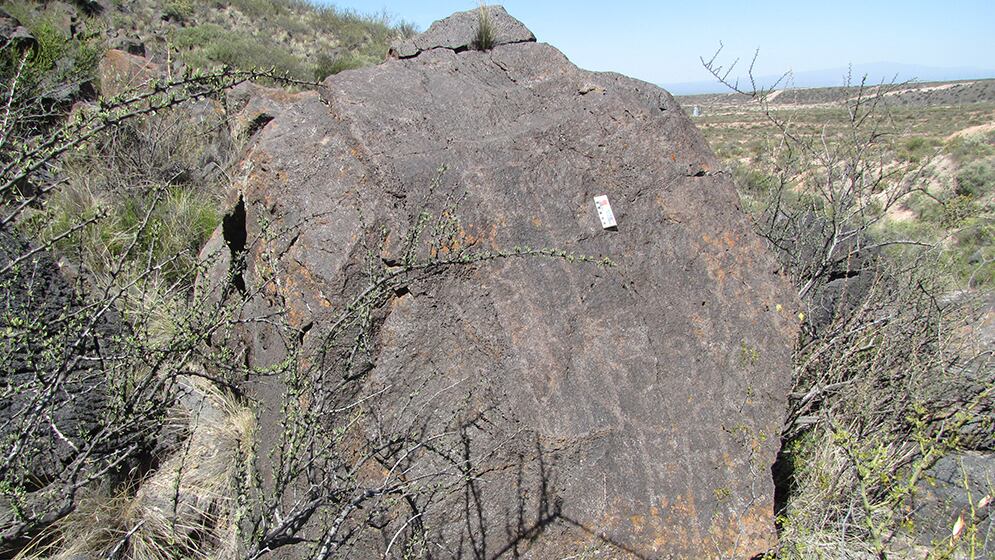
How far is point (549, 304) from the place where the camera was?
3.10 m

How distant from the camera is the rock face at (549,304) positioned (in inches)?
111

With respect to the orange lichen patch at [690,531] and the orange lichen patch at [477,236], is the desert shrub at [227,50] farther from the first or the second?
the orange lichen patch at [690,531]

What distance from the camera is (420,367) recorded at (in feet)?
9.41

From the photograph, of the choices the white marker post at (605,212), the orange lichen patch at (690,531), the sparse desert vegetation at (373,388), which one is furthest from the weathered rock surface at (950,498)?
the white marker post at (605,212)

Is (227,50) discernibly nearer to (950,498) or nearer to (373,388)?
(373,388)

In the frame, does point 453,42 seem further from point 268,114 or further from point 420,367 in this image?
point 420,367

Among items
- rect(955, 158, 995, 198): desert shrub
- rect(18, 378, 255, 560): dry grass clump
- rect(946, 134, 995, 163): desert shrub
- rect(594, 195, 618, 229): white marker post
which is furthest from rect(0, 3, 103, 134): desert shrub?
rect(946, 134, 995, 163): desert shrub

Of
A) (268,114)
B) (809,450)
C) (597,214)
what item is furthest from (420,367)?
(809,450)

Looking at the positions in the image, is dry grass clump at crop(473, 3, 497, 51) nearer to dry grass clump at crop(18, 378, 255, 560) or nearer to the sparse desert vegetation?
the sparse desert vegetation

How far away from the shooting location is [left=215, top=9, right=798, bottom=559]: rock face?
111 inches

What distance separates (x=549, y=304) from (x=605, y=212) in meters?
0.64

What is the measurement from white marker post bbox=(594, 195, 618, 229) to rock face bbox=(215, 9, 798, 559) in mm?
52

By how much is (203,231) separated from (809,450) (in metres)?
4.61

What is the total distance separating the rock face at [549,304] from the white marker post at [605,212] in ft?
0.17
